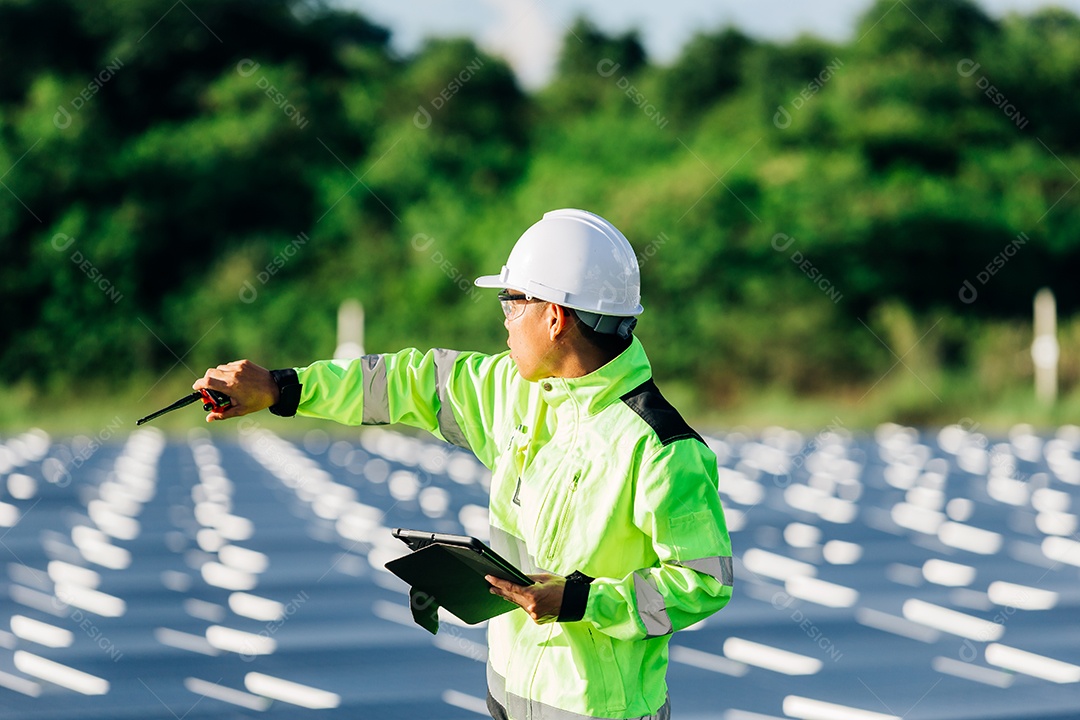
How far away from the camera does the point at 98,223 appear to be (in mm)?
26703

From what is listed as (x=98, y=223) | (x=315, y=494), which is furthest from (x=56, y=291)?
(x=315, y=494)

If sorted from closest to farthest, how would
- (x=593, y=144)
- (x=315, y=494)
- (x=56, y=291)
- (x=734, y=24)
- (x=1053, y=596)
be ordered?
(x=1053, y=596)
(x=315, y=494)
(x=56, y=291)
(x=593, y=144)
(x=734, y=24)

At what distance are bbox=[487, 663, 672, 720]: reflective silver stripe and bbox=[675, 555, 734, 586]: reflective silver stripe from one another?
0.35m

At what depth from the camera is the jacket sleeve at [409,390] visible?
2807 millimetres

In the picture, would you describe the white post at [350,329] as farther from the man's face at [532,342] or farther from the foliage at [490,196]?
the man's face at [532,342]

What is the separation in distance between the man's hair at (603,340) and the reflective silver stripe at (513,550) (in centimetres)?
41

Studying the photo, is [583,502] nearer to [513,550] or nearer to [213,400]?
[513,550]

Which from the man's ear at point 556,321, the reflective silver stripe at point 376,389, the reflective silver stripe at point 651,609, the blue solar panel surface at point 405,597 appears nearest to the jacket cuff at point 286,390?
the reflective silver stripe at point 376,389

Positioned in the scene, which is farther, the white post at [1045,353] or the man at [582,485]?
the white post at [1045,353]

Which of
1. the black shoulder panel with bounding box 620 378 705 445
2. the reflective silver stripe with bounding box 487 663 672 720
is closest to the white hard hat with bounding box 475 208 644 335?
the black shoulder panel with bounding box 620 378 705 445

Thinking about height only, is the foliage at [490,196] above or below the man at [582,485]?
above

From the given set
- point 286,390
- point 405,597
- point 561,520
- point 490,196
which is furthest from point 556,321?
point 490,196

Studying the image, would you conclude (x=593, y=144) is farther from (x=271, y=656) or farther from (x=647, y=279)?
(x=271, y=656)

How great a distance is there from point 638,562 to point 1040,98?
30.8 metres
